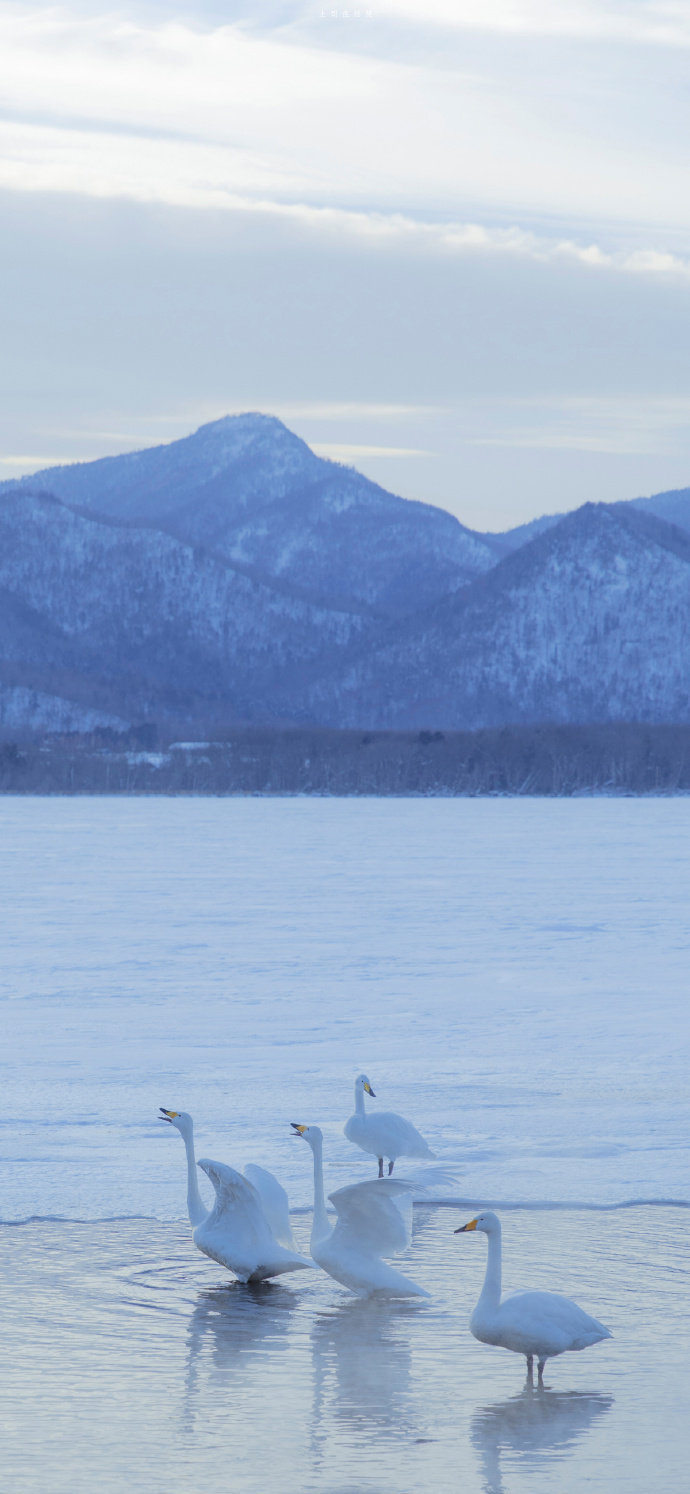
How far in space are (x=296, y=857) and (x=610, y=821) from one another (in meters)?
31.1

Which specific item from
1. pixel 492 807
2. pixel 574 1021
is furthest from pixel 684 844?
pixel 492 807

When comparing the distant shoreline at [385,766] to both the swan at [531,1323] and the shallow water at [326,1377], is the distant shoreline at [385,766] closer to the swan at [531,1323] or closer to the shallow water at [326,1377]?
the shallow water at [326,1377]

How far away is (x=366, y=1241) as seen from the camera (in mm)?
8438

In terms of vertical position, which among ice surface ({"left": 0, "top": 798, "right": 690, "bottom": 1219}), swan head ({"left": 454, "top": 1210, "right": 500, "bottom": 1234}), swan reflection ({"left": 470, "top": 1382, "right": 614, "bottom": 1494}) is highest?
swan head ({"left": 454, "top": 1210, "right": 500, "bottom": 1234})

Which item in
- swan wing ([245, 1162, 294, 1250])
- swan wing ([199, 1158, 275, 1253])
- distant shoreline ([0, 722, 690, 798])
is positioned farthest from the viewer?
distant shoreline ([0, 722, 690, 798])

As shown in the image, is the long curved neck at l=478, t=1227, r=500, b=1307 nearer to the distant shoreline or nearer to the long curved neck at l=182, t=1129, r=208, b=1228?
the long curved neck at l=182, t=1129, r=208, b=1228

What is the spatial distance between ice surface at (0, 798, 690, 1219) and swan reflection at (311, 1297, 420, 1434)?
1.17 metres

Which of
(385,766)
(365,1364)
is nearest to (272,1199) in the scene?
(365,1364)

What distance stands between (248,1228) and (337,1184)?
2275 mm

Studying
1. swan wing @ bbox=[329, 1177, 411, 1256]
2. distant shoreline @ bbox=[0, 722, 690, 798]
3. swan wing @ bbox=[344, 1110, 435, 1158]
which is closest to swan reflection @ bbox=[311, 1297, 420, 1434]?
swan wing @ bbox=[329, 1177, 411, 1256]

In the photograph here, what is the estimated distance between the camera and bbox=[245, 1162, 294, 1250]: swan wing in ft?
28.7

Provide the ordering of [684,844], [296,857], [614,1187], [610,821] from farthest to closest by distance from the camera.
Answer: [610,821]
[684,844]
[296,857]
[614,1187]

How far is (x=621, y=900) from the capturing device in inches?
1400

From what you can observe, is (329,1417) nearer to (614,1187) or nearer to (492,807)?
(614,1187)
